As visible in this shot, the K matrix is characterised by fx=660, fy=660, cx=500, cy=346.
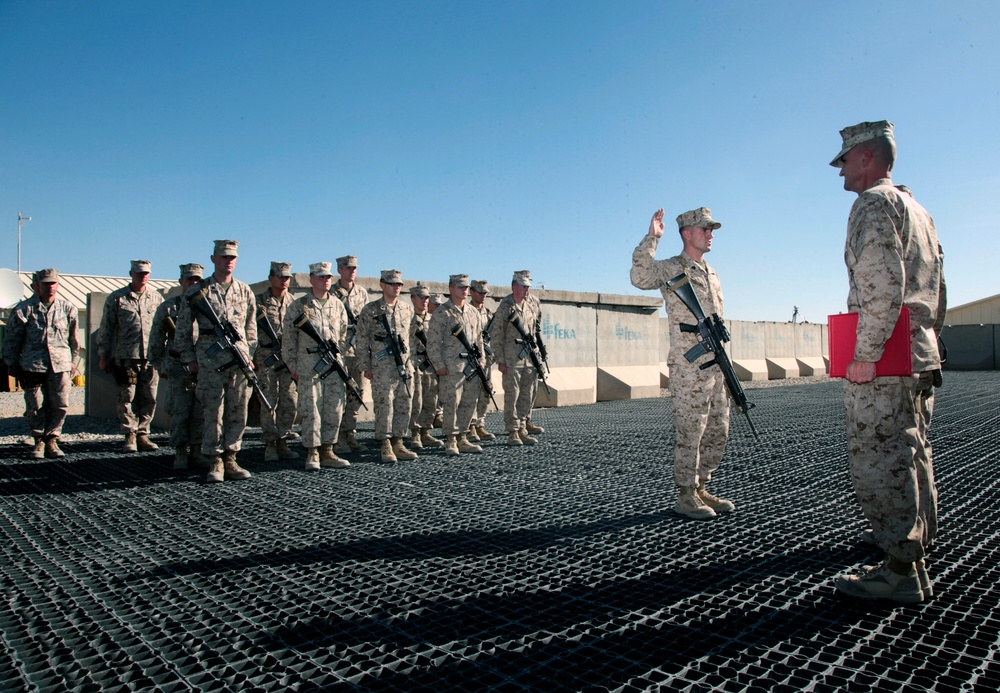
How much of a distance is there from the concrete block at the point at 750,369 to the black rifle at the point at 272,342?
1593 cm

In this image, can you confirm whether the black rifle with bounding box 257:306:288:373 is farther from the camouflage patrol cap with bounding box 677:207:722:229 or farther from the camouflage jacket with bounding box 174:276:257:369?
the camouflage patrol cap with bounding box 677:207:722:229

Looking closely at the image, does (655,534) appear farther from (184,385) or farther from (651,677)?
(184,385)

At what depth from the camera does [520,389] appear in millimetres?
7844

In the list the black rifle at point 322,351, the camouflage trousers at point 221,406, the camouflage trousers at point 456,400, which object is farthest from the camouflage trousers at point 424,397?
the camouflage trousers at point 221,406

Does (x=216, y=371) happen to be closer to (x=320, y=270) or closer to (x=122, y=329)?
(x=320, y=270)

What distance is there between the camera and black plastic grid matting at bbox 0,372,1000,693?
2.12 m

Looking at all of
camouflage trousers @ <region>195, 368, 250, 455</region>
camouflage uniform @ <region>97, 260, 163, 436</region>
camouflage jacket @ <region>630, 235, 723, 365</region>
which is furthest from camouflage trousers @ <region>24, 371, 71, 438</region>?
camouflage jacket @ <region>630, 235, 723, 365</region>

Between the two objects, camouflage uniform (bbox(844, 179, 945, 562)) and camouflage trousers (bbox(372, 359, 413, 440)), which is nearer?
camouflage uniform (bbox(844, 179, 945, 562))

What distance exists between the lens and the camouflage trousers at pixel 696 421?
4043 mm

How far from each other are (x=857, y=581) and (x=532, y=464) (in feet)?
11.5

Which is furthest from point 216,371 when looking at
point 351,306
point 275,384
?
point 351,306

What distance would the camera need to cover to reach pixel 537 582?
2898mm

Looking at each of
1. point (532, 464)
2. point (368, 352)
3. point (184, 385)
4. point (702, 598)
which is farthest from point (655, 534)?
point (184, 385)

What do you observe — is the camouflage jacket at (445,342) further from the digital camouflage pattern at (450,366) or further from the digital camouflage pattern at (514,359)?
the digital camouflage pattern at (514,359)
